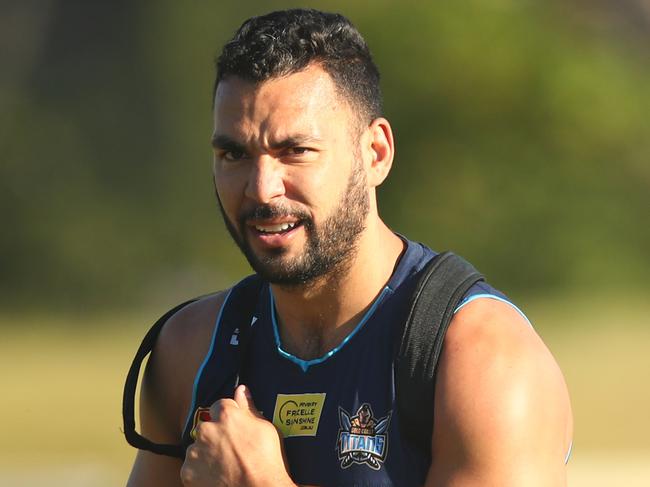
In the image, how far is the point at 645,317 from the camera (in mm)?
19188

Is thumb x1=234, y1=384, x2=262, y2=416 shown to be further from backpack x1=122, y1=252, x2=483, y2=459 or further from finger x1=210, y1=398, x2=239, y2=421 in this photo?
backpack x1=122, y1=252, x2=483, y2=459

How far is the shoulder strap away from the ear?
0.50m

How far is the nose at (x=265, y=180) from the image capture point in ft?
10.6

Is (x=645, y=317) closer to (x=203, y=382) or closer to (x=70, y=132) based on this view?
(x=70, y=132)

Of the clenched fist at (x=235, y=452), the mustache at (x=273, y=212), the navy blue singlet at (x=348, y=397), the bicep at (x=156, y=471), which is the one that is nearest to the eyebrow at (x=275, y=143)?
the mustache at (x=273, y=212)

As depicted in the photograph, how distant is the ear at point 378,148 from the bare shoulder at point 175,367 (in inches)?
23.7

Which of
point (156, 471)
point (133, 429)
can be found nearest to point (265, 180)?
point (133, 429)

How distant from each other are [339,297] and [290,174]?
0.40 m

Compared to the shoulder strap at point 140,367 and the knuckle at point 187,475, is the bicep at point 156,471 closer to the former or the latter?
the shoulder strap at point 140,367

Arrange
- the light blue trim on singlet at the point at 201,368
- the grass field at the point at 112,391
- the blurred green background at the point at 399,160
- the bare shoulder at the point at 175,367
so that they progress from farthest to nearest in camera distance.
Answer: the blurred green background at the point at 399,160 → the grass field at the point at 112,391 → the bare shoulder at the point at 175,367 → the light blue trim on singlet at the point at 201,368

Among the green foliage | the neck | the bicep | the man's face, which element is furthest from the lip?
the green foliage

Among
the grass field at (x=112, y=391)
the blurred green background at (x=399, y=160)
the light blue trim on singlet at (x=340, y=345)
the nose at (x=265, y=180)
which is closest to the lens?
the nose at (x=265, y=180)

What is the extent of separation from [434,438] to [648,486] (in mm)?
6076

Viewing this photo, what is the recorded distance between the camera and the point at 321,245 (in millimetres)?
3334
